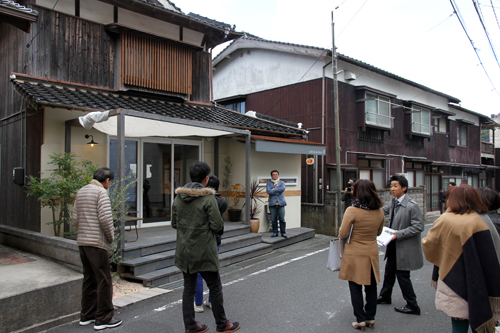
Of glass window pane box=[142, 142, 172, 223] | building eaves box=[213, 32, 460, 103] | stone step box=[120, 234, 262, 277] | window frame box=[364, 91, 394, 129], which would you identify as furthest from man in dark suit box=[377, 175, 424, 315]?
window frame box=[364, 91, 394, 129]

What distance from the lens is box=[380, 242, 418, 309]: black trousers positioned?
447 cm

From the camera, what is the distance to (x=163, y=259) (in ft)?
20.8

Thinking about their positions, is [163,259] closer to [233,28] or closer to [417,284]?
[417,284]

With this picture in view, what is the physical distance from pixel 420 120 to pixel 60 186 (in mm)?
18175

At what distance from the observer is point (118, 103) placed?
8.24 m

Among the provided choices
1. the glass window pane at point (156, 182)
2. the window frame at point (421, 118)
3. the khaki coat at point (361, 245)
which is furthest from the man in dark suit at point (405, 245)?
the window frame at point (421, 118)

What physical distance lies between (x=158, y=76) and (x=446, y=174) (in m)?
19.5

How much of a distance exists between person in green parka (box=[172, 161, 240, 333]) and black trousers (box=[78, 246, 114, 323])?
105cm

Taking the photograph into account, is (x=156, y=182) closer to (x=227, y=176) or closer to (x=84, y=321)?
(x=227, y=176)

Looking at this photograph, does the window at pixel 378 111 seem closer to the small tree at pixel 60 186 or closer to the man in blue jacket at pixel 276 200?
the man in blue jacket at pixel 276 200

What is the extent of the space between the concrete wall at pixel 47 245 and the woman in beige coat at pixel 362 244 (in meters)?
3.63

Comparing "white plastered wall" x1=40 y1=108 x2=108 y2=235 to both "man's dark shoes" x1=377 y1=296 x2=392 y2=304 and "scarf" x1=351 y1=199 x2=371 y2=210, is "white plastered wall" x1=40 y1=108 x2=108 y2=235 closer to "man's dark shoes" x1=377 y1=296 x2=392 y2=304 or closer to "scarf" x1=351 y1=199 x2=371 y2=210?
"scarf" x1=351 y1=199 x2=371 y2=210

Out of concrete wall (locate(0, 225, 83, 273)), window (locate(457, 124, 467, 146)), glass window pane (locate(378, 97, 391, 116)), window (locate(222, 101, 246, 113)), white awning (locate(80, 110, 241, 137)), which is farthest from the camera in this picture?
window (locate(457, 124, 467, 146))

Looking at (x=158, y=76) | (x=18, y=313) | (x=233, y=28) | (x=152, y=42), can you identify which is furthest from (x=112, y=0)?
(x=18, y=313)
